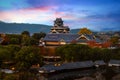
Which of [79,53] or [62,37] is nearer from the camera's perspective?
[79,53]

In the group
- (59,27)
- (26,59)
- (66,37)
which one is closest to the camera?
(26,59)

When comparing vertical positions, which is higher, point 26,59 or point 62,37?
point 62,37

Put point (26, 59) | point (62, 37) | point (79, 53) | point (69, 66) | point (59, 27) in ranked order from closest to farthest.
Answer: point (26, 59) → point (69, 66) → point (79, 53) → point (62, 37) → point (59, 27)

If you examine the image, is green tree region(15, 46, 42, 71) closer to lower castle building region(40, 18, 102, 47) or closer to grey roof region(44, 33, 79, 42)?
lower castle building region(40, 18, 102, 47)

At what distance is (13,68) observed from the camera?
46906 millimetres

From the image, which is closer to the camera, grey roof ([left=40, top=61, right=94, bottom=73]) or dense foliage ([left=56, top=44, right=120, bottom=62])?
grey roof ([left=40, top=61, right=94, bottom=73])

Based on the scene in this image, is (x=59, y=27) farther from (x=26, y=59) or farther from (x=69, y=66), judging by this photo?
(x=26, y=59)

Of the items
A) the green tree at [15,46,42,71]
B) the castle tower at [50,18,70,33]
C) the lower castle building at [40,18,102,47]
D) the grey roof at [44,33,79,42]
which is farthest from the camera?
the castle tower at [50,18,70,33]

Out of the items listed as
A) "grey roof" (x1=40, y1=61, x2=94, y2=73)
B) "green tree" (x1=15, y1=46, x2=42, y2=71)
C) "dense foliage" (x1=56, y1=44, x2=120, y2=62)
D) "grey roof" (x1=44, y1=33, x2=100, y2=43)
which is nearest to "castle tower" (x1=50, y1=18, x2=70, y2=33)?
"grey roof" (x1=44, y1=33, x2=100, y2=43)

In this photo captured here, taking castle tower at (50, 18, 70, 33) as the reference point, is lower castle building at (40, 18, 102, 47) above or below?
below

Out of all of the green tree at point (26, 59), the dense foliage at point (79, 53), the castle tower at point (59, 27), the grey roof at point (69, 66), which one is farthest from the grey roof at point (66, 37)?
the green tree at point (26, 59)

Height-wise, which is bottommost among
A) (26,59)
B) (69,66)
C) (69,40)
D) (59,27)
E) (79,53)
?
(69,66)

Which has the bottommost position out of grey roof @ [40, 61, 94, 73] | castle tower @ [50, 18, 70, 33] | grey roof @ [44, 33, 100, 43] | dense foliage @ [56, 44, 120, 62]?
grey roof @ [40, 61, 94, 73]

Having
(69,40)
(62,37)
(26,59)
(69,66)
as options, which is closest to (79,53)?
(69,66)
